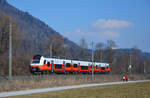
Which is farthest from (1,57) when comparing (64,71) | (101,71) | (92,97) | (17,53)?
(92,97)

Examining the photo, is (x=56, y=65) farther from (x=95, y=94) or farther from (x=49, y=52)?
(x=49, y=52)

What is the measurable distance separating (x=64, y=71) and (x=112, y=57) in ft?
181

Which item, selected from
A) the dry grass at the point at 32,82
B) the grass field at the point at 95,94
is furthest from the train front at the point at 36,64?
the grass field at the point at 95,94

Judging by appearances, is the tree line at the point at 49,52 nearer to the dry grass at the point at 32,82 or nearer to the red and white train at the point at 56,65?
the red and white train at the point at 56,65

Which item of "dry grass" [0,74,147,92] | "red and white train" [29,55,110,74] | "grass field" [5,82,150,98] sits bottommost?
"grass field" [5,82,150,98]

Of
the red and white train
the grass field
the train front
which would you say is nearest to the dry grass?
the grass field

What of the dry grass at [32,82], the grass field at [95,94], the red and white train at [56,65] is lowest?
the grass field at [95,94]

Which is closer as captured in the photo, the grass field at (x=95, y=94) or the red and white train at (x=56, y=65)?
the grass field at (x=95, y=94)

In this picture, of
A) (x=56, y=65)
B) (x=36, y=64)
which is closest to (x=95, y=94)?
(x=36, y=64)

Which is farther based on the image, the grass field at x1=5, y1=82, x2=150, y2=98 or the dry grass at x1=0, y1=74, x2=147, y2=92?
the dry grass at x1=0, y1=74, x2=147, y2=92

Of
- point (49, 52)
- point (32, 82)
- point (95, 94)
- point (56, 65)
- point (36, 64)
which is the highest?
point (49, 52)

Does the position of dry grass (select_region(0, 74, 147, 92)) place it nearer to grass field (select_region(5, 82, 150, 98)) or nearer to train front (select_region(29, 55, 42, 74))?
grass field (select_region(5, 82, 150, 98))

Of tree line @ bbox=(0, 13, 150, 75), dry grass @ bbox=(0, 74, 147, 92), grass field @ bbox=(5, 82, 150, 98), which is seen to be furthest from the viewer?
tree line @ bbox=(0, 13, 150, 75)

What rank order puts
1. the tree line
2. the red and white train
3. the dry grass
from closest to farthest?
the dry grass < the red and white train < the tree line
